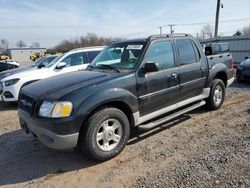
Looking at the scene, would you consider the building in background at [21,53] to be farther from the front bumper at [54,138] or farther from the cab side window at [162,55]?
the front bumper at [54,138]

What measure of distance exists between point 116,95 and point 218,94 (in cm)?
340

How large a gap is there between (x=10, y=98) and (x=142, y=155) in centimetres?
515

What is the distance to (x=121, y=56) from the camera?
459 cm

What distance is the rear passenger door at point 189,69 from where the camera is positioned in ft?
15.8

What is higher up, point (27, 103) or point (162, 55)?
point (162, 55)

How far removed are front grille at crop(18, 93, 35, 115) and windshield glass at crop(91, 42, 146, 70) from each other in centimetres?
148

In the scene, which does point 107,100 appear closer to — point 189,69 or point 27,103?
point 27,103

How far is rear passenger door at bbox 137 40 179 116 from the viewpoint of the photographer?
13.5ft

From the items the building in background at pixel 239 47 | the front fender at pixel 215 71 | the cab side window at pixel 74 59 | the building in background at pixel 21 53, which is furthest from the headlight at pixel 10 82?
the building in background at pixel 21 53

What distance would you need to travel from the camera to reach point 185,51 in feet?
16.3

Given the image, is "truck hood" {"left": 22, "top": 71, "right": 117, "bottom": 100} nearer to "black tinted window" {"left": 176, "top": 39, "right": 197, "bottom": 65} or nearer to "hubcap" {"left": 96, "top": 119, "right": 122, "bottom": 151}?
"hubcap" {"left": 96, "top": 119, "right": 122, "bottom": 151}

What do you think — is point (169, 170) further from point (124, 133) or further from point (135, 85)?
point (135, 85)

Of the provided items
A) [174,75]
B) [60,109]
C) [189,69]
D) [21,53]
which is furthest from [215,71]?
[21,53]

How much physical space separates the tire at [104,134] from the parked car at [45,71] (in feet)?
11.8
